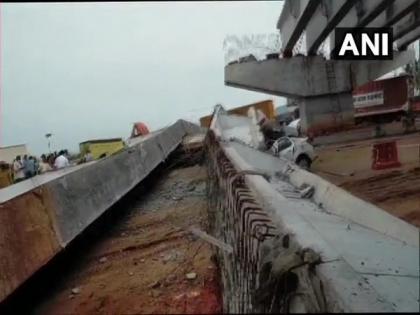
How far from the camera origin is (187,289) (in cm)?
490

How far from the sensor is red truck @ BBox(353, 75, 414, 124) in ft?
83.3

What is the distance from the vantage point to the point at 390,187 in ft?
31.6

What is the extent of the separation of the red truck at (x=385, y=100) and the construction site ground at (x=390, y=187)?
45.8ft

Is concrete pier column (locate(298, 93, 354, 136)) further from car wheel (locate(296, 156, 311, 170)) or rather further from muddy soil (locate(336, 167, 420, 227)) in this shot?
muddy soil (locate(336, 167, 420, 227))

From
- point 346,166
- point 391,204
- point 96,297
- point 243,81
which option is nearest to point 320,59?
point 243,81

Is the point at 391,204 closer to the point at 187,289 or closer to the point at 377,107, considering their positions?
the point at 187,289

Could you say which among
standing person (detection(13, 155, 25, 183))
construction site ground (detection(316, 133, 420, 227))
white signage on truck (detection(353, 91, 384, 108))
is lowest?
construction site ground (detection(316, 133, 420, 227))

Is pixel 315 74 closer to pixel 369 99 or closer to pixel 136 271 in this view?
pixel 369 99

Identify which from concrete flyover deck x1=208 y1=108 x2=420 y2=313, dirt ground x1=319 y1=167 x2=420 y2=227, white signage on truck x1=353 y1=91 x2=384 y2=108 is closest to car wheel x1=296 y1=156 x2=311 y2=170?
dirt ground x1=319 y1=167 x2=420 y2=227

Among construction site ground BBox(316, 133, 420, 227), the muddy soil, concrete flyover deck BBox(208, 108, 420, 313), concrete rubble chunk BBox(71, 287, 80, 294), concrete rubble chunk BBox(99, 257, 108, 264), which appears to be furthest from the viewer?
construction site ground BBox(316, 133, 420, 227)

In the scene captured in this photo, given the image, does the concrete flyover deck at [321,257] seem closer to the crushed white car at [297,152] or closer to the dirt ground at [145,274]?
the dirt ground at [145,274]

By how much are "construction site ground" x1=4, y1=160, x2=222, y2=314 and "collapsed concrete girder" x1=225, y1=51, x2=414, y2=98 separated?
1249 centimetres

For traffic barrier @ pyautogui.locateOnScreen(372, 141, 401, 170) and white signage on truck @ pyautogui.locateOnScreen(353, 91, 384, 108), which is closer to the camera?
traffic barrier @ pyautogui.locateOnScreen(372, 141, 401, 170)

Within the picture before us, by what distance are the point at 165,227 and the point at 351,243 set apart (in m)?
4.79
